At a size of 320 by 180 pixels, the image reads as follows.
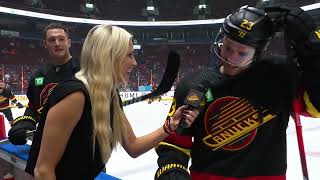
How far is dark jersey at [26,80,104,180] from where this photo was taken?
125 centimetres

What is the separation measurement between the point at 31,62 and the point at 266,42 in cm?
2279

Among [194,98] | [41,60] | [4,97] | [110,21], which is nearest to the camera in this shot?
[194,98]

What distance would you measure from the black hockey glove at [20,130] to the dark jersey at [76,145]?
2.84 feet

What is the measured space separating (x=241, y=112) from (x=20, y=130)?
1.56 meters

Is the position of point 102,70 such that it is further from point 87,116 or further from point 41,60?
point 41,60

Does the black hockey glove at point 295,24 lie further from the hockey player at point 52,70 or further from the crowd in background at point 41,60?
the crowd in background at point 41,60

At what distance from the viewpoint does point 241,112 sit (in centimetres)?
137

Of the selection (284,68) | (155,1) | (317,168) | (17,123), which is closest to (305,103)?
(284,68)

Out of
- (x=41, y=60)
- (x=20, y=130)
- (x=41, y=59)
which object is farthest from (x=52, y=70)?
(x=41, y=59)

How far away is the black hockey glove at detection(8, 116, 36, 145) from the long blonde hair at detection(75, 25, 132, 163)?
1.03 meters

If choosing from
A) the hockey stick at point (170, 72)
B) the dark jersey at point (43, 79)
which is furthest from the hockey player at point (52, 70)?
the hockey stick at point (170, 72)

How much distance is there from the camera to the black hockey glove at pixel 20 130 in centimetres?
220

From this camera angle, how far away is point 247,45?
1.28 metres

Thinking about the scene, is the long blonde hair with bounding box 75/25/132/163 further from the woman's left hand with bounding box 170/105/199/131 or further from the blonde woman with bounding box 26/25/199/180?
the woman's left hand with bounding box 170/105/199/131
